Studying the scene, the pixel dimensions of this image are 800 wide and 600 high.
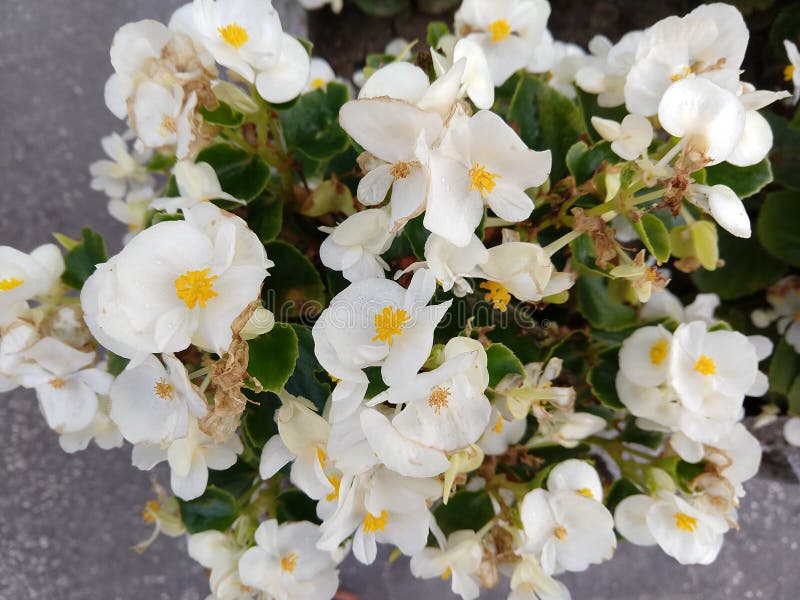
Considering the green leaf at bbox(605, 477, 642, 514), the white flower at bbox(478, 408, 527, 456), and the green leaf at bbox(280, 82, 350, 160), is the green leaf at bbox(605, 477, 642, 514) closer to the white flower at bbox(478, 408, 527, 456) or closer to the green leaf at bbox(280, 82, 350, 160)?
the white flower at bbox(478, 408, 527, 456)

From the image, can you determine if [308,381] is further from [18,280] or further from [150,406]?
[18,280]

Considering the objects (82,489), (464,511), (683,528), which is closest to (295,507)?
(464,511)

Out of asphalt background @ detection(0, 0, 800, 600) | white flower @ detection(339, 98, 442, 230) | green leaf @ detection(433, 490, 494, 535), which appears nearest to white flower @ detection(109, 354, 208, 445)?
white flower @ detection(339, 98, 442, 230)

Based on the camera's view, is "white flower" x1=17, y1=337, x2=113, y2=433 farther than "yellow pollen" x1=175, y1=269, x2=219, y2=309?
Yes

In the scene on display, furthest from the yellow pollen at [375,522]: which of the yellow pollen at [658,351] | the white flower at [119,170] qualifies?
the white flower at [119,170]

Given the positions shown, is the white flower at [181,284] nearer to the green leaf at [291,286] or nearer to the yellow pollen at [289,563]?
the green leaf at [291,286]
